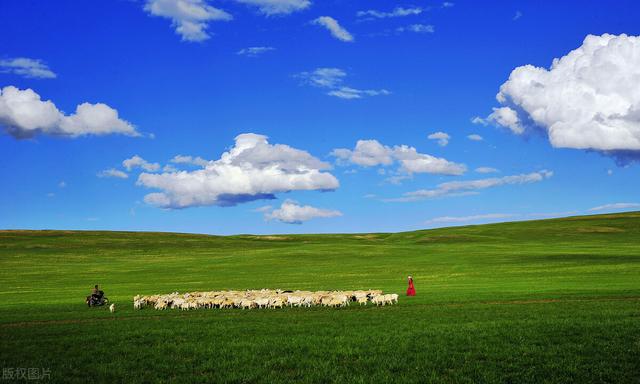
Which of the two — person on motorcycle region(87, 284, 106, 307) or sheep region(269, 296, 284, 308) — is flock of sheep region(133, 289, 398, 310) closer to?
sheep region(269, 296, 284, 308)

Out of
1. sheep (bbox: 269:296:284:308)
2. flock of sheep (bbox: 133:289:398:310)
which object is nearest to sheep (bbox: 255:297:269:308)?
flock of sheep (bbox: 133:289:398:310)

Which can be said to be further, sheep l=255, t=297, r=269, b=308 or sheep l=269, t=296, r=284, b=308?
sheep l=269, t=296, r=284, b=308

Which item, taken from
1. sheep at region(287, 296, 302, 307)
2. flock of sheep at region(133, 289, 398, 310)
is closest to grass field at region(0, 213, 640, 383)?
flock of sheep at region(133, 289, 398, 310)

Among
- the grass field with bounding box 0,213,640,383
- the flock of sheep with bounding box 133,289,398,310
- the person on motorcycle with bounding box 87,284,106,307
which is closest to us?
the grass field with bounding box 0,213,640,383

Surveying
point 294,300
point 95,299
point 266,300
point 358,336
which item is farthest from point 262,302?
point 358,336

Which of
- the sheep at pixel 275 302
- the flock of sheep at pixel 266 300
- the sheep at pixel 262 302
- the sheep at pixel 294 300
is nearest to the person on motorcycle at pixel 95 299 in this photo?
the flock of sheep at pixel 266 300

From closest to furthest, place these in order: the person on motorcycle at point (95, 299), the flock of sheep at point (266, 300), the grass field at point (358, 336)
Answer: the grass field at point (358, 336)
the flock of sheep at point (266, 300)
the person on motorcycle at point (95, 299)

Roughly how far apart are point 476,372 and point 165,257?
88.5 metres

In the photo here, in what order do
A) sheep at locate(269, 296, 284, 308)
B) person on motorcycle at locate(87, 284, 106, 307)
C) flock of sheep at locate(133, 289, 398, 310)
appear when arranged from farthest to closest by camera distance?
person on motorcycle at locate(87, 284, 106, 307), sheep at locate(269, 296, 284, 308), flock of sheep at locate(133, 289, 398, 310)

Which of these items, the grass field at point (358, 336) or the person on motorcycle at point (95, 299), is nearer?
the grass field at point (358, 336)

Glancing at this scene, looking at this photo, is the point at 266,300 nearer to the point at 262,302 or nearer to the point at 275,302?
the point at 262,302

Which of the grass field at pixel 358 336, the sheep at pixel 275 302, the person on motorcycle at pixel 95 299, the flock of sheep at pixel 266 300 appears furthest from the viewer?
the person on motorcycle at pixel 95 299

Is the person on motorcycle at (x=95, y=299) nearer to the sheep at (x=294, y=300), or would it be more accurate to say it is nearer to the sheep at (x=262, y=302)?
the sheep at (x=262, y=302)

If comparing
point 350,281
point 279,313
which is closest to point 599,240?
point 350,281
